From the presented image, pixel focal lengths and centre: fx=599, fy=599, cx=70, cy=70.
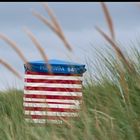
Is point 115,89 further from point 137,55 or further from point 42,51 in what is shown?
point 42,51

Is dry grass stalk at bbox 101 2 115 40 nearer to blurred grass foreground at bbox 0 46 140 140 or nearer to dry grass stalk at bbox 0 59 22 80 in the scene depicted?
blurred grass foreground at bbox 0 46 140 140

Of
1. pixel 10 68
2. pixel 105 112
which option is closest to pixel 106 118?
pixel 105 112

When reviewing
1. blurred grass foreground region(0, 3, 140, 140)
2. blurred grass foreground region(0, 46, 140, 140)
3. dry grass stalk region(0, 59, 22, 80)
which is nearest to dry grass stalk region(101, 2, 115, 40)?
blurred grass foreground region(0, 3, 140, 140)

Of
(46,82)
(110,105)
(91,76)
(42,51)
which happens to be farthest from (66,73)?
(42,51)

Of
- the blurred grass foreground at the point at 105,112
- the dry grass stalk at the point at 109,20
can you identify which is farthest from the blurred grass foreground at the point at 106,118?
the dry grass stalk at the point at 109,20

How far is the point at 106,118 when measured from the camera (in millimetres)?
3797

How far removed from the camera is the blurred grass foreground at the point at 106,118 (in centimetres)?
340

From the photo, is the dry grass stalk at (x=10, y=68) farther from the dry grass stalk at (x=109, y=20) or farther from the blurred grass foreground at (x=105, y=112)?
the dry grass stalk at (x=109, y=20)

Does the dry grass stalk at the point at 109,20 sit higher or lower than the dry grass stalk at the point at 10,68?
higher

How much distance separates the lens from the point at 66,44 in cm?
305

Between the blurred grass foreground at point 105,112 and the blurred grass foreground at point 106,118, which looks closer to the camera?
the blurred grass foreground at point 105,112

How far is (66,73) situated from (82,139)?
7001mm

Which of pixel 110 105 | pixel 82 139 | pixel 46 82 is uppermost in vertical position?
pixel 46 82

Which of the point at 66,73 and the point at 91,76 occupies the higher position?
the point at 66,73
